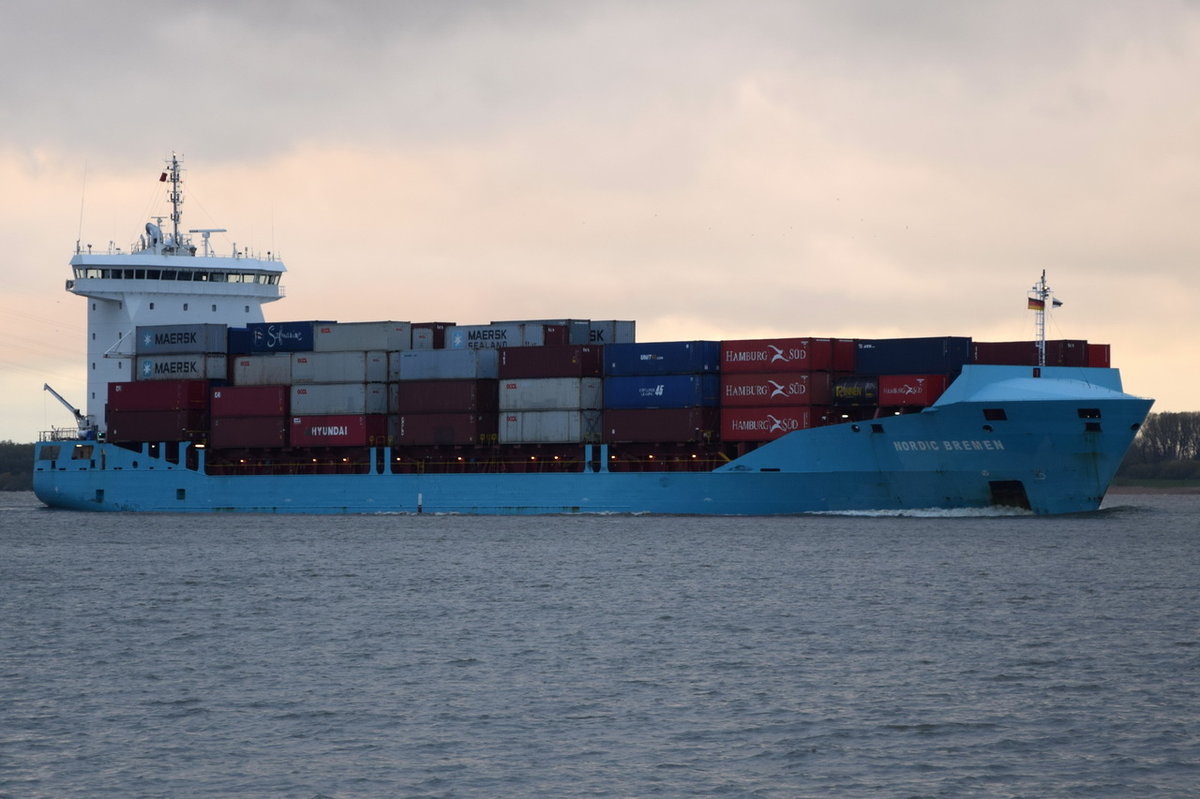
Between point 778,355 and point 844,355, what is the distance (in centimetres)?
249

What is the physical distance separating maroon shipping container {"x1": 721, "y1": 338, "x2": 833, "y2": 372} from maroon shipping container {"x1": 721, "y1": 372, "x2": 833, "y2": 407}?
27 centimetres

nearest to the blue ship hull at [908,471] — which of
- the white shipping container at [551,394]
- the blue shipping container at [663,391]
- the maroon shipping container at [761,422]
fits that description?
the maroon shipping container at [761,422]

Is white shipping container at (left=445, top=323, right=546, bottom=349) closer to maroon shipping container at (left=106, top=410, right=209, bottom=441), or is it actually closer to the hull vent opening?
maroon shipping container at (left=106, top=410, right=209, bottom=441)

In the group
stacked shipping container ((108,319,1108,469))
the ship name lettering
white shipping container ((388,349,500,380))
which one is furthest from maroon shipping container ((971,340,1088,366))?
white shipping container ((388,349,500,380))

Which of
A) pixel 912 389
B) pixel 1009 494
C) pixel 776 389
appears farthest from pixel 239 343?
pixel 1009 494

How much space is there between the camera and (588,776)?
1820 cm

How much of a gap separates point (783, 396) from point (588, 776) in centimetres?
4022

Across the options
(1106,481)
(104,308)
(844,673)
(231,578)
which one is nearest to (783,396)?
(1106,481)

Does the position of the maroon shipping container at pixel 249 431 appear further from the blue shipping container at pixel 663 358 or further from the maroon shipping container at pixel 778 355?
the maroon shipping container at pixel 778 355

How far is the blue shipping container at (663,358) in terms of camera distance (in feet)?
195

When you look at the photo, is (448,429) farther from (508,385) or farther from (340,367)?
(340,367)

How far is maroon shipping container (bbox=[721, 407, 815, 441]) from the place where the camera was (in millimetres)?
57156

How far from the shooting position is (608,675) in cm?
2500

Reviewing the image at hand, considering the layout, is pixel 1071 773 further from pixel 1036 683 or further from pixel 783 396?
pixel 783 396
